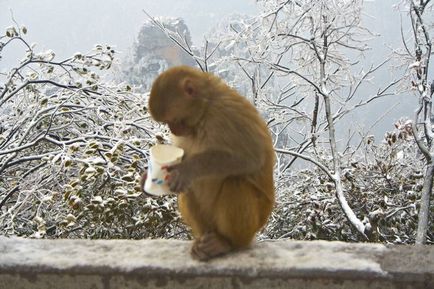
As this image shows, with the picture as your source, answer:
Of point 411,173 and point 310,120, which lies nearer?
point 411,173

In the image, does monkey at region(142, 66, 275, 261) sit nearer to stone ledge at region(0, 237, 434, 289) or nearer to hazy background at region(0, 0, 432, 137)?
stone ledge at region(0, 237, 434, 289)

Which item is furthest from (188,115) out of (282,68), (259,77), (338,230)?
(259,77)

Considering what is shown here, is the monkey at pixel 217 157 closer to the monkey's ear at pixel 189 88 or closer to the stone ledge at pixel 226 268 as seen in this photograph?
the monkey's ear at pixel 189 88

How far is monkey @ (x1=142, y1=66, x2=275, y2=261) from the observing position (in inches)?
89.5

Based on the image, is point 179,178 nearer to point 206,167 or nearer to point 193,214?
point 206,167

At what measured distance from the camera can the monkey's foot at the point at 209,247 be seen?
2.20m

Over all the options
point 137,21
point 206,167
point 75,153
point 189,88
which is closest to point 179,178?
point 206,167

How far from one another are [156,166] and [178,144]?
313mm

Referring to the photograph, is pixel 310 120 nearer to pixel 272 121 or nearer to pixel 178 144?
pixel 272 121

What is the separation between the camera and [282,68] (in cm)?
736

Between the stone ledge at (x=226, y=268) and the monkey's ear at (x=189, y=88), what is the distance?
64cm

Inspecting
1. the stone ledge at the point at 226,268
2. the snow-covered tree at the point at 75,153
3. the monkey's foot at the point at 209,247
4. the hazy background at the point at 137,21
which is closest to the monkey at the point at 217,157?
the monkey's foot at the point at 209,247

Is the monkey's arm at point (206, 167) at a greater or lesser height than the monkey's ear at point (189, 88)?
lesser

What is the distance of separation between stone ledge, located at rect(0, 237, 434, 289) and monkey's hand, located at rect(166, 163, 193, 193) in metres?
0.25
